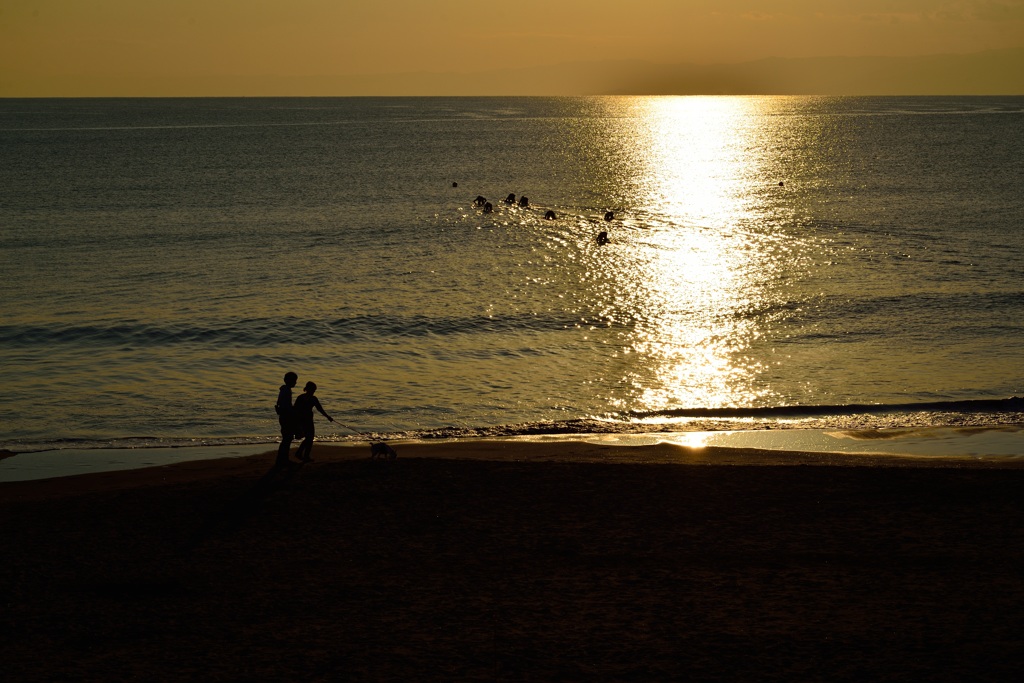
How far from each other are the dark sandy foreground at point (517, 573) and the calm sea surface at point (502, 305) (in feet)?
18.5

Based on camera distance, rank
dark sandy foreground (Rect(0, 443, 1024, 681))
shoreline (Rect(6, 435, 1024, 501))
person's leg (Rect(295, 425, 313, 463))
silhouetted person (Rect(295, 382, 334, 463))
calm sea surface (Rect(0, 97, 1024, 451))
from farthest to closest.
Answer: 1. calm sea surface (Rect(0, 97, 1024, 451))
2. person's leg (Rect(295, 425, 313, 463))
3. silhouetted person (Rect(295, 382, 334, 463))
4. shoreline (Rect(6, 435, 1024, 501))
5. dark sandy foreground (Rect(0, 443, 1024, 681))

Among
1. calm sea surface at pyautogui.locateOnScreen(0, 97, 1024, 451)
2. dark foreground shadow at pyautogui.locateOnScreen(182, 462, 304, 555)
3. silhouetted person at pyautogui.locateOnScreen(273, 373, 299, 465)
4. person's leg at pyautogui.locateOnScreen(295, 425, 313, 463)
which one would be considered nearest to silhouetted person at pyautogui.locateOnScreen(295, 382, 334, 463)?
person's leg at pyautogui.locateOnScreen(295, 425, 313, 463)

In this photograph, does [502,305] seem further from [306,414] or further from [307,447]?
[306,414]

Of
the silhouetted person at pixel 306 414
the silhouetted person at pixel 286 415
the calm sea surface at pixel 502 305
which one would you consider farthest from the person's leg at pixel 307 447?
the calm sea surface at pixel 502 305

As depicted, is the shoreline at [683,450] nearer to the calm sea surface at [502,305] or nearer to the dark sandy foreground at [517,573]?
the calm sea surface at [502,305]

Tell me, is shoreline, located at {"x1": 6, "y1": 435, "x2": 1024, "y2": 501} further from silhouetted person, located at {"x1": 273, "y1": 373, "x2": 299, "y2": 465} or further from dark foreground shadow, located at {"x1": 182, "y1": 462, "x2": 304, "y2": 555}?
silhouetted person, located at {"x1": 273, "y1": 373, "x2": 299, "y2": 465}

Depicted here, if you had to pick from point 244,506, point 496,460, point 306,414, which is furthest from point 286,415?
point 496,460

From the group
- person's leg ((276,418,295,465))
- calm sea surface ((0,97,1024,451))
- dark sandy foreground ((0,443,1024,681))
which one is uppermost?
calm sea surface ((0,97,1024,451))

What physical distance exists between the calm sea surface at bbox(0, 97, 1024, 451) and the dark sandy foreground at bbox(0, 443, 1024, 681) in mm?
5647

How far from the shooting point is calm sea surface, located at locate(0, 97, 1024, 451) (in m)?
22.3

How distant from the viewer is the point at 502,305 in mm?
33906

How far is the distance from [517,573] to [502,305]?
2254cm

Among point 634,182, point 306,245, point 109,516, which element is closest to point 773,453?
point 109,516

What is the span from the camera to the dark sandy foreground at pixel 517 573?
9680mm
